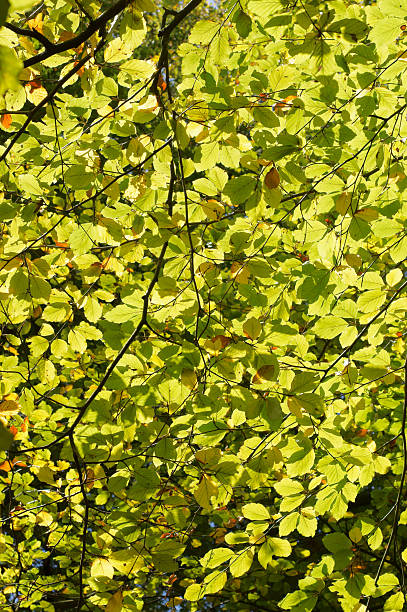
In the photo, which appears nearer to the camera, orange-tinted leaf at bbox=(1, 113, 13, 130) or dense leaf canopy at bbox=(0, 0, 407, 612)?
dense leaf canopy at bbox=(0, 0, 407, 612)

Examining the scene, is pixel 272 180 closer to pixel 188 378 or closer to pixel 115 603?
pixel 188 378

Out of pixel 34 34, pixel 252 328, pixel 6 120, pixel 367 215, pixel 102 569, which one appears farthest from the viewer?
pixel 6 120

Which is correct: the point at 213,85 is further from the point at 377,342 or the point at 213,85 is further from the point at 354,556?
the point at 354,556

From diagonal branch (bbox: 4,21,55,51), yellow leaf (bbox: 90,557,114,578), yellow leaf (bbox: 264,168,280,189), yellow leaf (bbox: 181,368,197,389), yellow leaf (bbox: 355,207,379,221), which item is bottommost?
yellow leaf (bbox: 90,557,114,578)

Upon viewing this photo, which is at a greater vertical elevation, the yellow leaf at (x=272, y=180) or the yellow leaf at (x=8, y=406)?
the yellow leaf at (x=272, y=180)

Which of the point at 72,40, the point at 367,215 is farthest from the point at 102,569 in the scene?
the point at 72,40

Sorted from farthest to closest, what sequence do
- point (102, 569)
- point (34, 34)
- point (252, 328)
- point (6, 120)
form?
point (6, 120) → point (102, 569) → point (252, 328) → point (34, 34)

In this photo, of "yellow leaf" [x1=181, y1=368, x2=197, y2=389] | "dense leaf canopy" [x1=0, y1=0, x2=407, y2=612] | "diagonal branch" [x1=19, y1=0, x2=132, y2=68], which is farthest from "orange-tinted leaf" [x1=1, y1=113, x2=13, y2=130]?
"yellow leaf" [x1=181, y1=368, x2=197, y2=389]

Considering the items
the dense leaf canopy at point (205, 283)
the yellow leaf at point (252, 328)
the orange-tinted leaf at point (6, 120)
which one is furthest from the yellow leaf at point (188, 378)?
the orange-tinted leaf at point (6, 120)

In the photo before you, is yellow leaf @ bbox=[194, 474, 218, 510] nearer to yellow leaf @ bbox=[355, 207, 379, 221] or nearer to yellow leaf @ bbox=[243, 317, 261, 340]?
yellow leaf @ bbox=[243, 317, 261, 340]

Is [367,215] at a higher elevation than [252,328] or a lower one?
higher

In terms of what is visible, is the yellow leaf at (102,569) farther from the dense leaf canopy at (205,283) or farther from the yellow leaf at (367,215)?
the yellow leaf at (367,215)

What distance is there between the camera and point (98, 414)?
217cm

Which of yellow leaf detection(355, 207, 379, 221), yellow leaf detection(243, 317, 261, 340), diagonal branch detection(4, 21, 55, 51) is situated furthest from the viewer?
yellow leaf detection(355, 207, 379, 221)
